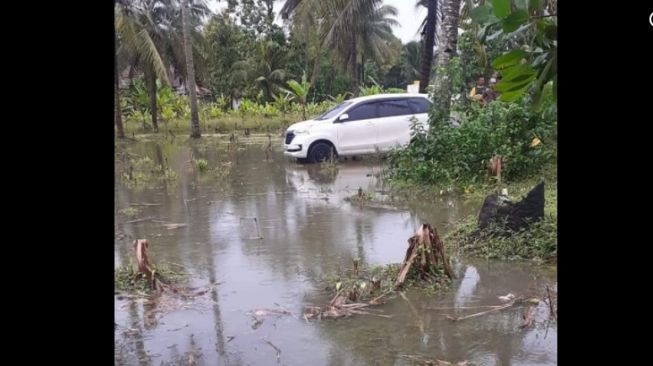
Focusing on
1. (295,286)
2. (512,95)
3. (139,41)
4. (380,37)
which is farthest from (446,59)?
(380,37)

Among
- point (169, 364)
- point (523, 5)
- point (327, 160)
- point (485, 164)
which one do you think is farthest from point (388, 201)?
point (523, 5)

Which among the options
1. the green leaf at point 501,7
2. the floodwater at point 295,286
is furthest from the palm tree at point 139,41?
the green leaf at point 501,7

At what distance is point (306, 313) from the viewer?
16.0 ft

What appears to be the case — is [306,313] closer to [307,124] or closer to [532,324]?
[532,324]

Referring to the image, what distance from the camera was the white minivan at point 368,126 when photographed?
46.3ft

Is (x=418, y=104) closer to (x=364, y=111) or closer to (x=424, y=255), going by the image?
(x=364, y=111)

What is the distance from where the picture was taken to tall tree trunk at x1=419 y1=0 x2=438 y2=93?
18.7 meters

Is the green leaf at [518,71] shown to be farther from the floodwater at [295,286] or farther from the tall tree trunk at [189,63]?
the tall tree trunk at [189,63]

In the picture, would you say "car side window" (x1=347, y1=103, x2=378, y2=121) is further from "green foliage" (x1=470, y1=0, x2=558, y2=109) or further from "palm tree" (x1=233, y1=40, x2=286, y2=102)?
"palm tree" (x1=233, y1=40, x2=286, y2=102)

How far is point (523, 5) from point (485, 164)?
822 cm

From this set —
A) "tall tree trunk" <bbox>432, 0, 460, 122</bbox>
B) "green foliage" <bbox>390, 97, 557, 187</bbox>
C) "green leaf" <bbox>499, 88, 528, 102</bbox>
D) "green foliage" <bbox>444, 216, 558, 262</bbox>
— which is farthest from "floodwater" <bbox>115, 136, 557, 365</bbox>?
"green leaf" <bbox>499, 88, 528, 102</bbox>

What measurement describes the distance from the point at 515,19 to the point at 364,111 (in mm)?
12240

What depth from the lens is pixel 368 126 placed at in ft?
46.3
